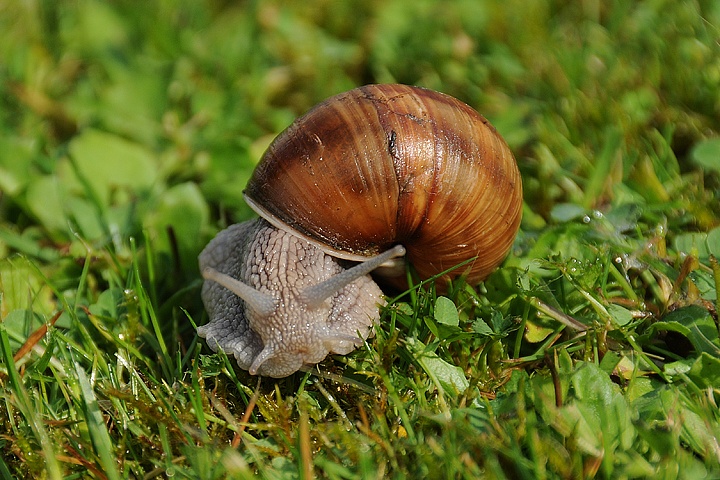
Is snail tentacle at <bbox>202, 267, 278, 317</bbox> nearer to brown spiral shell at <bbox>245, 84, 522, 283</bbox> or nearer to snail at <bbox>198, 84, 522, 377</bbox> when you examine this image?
snail at <bbox>198, 84, 522, 377</bbox>

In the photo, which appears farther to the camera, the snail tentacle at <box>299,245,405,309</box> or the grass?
the snail tentacle at <box>299,245,405,309</box>

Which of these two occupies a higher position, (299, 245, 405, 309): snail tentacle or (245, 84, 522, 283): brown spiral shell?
(245, 84, 522, 283): brown spiral shell

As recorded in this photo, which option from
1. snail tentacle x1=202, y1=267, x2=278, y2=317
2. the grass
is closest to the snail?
snail tentacle x1=202, y1=267, x2=278, y2=317

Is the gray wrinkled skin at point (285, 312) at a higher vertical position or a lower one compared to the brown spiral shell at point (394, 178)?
lower

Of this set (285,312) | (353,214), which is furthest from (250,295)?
(353,214)

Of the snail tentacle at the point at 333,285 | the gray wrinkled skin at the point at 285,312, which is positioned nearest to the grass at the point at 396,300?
the gray wrinkled skin at the point at 285,312

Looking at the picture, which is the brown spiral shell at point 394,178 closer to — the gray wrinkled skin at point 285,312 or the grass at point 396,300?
the gray wrinkled skin at point 285,312

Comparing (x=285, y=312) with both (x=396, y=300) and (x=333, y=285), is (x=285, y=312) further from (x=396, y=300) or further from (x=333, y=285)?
(x=396, y=300)

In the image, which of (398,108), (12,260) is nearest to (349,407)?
(398,108)
